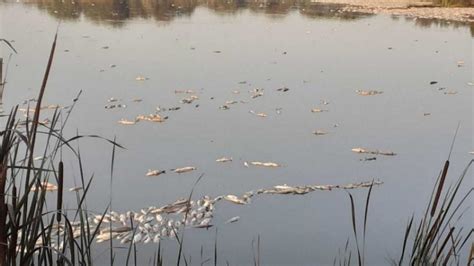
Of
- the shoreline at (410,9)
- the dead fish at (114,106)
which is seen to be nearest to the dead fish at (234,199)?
the dead fish at (114,106)

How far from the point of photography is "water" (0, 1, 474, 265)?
3252mm

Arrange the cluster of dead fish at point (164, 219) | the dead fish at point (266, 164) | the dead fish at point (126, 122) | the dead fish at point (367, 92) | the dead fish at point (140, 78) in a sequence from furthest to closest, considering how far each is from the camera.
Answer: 1. the dead fish at point (140, 78)
2. the dead fish at point (367, 92)
3. the dead fish at point (126, 122)
4. the dead fish at point (266, 164)
5. the cluster of dead fish at point (164, 219)

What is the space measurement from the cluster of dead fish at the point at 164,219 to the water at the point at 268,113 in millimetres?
72

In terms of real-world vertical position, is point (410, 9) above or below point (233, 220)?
above

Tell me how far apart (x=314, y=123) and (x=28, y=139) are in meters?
4.04

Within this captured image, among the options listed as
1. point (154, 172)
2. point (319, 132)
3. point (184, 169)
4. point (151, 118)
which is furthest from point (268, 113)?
point (154, 172)

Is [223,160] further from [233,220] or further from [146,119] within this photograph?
[146,119]

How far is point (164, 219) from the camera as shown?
3197 mm

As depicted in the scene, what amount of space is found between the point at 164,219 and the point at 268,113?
2243mm

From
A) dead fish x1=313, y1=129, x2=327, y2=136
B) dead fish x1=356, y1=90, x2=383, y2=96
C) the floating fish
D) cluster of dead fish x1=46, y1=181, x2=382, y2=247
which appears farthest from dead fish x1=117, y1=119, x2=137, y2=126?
dead fish x1=356, y1=90, x2=383, y2=96

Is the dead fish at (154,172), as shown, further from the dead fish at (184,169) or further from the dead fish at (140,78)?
the dead fish at (140,78)

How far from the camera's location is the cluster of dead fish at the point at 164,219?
2986 mm

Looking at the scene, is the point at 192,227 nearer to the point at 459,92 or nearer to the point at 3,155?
the point at 3,155

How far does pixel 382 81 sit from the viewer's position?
661cm
